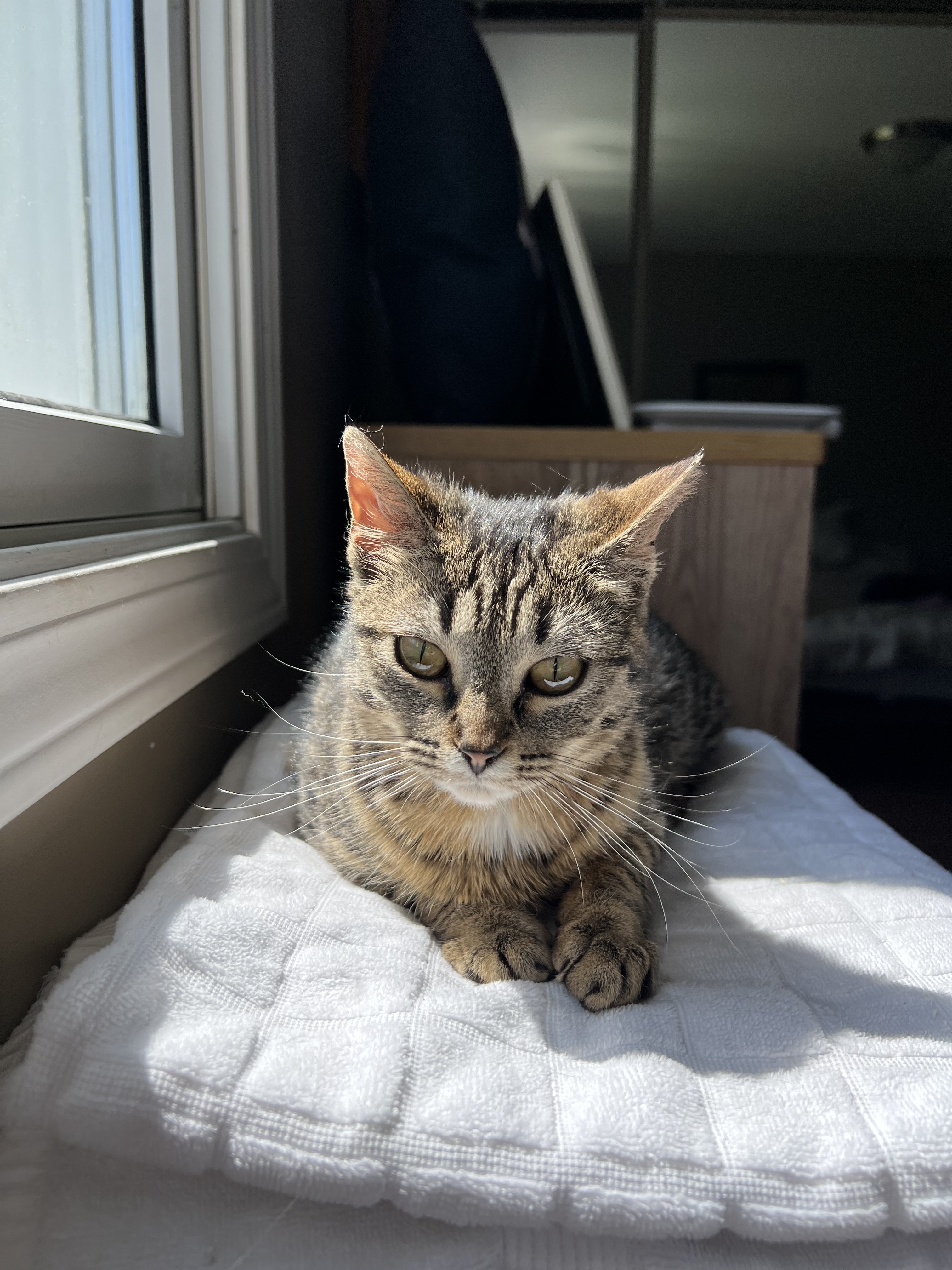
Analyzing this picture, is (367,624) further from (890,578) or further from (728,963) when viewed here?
(890,578)

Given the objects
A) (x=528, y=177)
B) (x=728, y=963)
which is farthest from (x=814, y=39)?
(x=728, y=963)

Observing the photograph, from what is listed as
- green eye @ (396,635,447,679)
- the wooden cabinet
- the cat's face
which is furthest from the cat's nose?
the wooden cabinet

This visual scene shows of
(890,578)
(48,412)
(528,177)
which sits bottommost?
(890,578)

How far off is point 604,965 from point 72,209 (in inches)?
38.9

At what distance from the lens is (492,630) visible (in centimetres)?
78

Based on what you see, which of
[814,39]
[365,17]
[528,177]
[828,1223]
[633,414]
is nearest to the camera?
[828,1223]

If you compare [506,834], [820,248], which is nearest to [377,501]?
[506,834]

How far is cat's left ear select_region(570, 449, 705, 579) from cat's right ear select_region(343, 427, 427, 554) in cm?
17

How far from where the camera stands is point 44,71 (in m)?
0.85

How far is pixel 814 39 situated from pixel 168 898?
2611 mm

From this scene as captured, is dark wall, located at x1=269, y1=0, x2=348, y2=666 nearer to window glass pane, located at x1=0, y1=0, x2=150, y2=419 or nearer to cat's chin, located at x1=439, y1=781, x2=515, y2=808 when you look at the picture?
window glass pane, located at x1=0, y1=0, x2=150, y2=419

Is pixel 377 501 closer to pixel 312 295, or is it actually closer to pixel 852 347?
pixel 312 295

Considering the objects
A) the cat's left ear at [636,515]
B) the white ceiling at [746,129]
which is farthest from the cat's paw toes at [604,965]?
the white ceiling at [746,129]

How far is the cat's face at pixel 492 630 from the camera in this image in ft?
2.51
